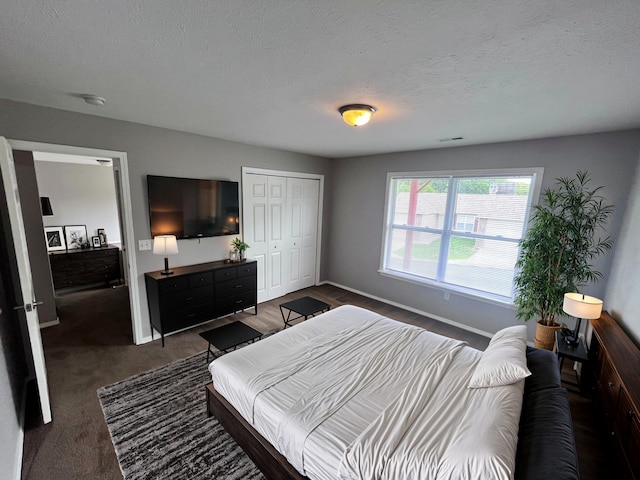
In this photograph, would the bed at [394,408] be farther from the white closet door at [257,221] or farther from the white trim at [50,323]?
the white trim at [50,323]

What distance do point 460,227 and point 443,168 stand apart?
2.89ft

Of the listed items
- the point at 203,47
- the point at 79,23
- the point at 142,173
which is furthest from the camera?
the point at 142,173

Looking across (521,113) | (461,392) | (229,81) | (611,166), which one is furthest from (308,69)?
(611,166)

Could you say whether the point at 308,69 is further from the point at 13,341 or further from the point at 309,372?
the point at 13,341

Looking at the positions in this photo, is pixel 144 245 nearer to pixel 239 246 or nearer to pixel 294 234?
pixel 239 246

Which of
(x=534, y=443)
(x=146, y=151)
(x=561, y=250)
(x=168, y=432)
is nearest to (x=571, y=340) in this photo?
(x=561, y=250)

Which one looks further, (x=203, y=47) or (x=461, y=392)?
(x=461, y=392)

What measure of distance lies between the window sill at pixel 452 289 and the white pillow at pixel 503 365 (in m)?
1.77

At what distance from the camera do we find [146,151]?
3.04 metres

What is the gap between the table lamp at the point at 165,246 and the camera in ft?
10.00

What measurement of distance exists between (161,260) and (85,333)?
4.45ft

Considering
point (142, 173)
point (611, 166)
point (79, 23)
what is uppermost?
point (79, 23)

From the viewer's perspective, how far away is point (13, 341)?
2.30 meters

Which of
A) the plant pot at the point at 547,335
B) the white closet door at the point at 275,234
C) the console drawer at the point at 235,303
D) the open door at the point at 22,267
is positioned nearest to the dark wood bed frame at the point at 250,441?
the open door at the point at 22,267
